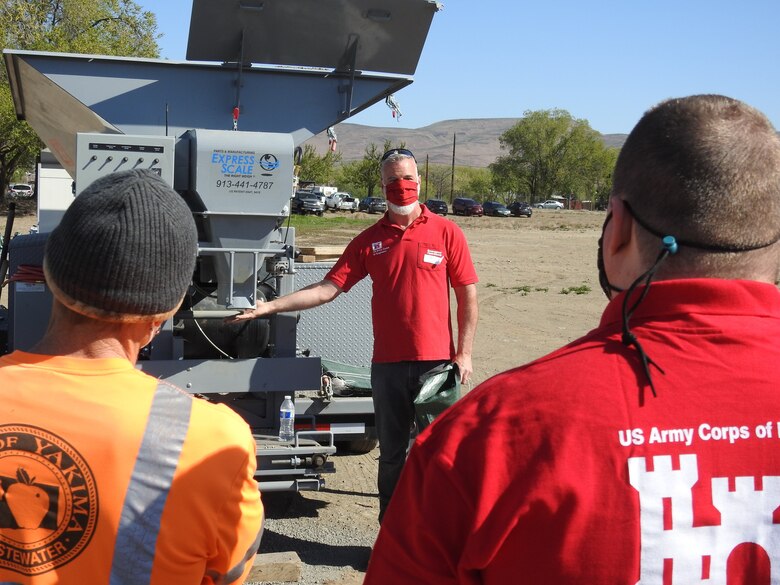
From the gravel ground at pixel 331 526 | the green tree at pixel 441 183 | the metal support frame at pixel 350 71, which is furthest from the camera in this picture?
the green tree at pixel 441 183

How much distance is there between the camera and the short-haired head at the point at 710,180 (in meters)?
1.50

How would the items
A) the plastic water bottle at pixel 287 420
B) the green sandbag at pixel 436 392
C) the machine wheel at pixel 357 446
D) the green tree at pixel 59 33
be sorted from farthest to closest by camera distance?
the green tree at pixel 59 33 → the machine wheel at pixel 357 446 → the plastic water bottle at pixel 287 420 → the green sandbag at pixel 436 392

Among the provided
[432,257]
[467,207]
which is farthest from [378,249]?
[467,207]

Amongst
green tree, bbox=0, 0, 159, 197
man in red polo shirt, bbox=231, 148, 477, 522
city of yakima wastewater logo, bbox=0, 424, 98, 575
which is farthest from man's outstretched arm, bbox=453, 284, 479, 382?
green tree, bbox=0, 0, 159, 197

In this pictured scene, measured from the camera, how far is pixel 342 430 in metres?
6.11

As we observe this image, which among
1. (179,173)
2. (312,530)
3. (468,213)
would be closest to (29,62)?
(179,173)

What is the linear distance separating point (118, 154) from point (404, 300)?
6.04 feet

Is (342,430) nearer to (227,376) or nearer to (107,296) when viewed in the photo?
(227,376)

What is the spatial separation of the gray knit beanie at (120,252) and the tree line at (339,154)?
34069 millimetres

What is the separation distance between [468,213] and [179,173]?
2237 inches

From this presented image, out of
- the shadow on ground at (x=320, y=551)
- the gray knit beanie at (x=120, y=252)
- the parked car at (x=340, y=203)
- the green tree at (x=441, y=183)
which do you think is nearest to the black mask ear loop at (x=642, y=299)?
the gray knit beanie at (x=120, y=252)

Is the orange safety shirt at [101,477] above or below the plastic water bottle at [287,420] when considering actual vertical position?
above

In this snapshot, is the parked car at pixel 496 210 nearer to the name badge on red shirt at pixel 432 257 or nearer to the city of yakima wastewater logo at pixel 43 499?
the name badge on red shirt at pixel 432 257

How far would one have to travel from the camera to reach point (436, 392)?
4.98 meters
